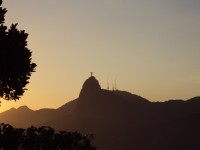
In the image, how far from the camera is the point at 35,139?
15.1 metres

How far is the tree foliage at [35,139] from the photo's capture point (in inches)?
576

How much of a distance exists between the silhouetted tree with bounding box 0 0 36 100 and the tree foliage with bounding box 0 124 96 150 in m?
5.17

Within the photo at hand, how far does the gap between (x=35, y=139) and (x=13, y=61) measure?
5.94m

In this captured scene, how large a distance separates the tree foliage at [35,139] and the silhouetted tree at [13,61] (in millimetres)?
5172

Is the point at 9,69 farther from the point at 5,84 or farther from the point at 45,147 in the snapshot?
the point at 45,147

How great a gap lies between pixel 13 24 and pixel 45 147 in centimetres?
763

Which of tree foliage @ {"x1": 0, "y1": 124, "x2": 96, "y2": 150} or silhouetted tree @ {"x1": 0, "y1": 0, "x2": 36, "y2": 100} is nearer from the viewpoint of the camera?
tree foliage @ {"x1": 0, "y1": 124, "x2": 96, "y2": 150}

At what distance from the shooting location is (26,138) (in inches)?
594

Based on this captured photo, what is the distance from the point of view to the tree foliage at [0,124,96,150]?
1464 centimetres

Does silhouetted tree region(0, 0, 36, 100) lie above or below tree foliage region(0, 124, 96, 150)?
above

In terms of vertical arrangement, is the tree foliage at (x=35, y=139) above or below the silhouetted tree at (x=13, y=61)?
below

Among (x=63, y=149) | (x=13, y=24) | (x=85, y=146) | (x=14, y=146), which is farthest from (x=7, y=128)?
(x=13, y=24)

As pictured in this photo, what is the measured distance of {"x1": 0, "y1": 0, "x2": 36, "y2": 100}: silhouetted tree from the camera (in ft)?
64.0

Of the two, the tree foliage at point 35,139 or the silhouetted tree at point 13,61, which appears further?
the silhouetted tree at point 13,61
